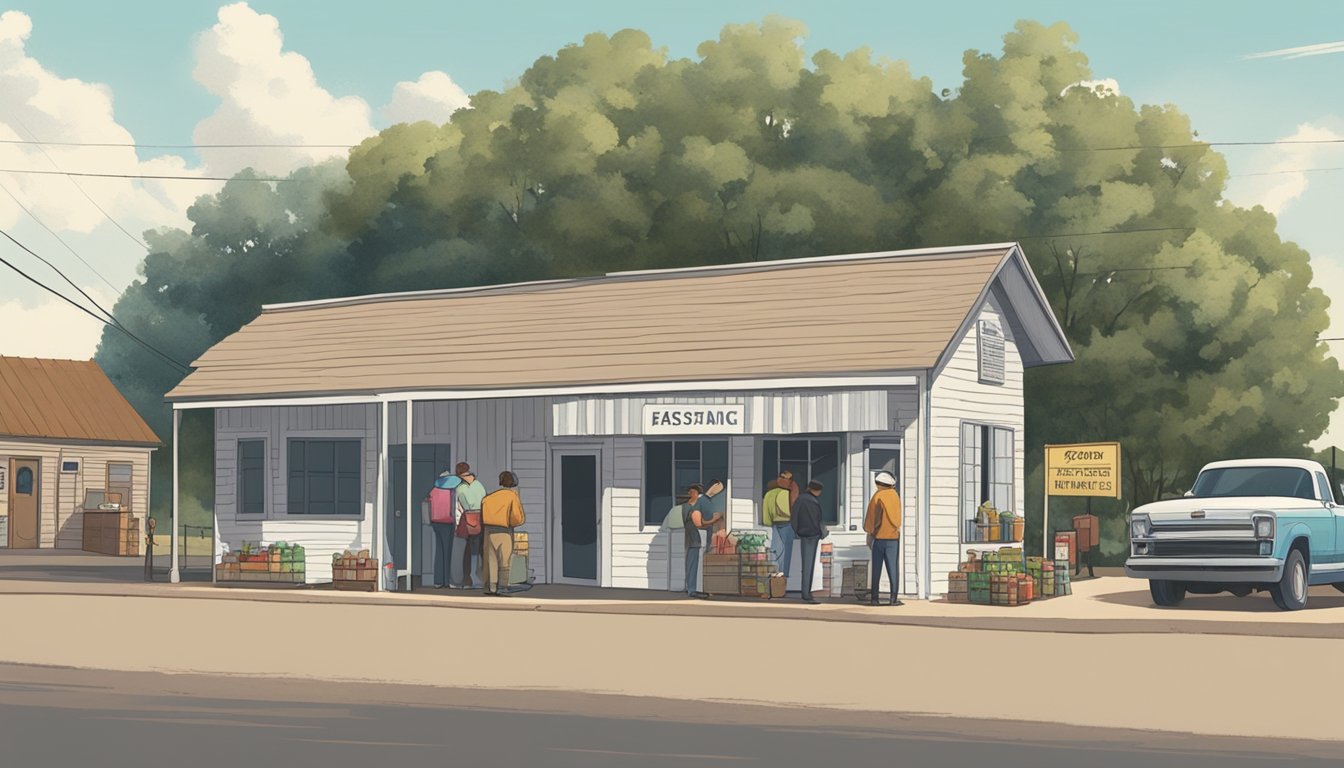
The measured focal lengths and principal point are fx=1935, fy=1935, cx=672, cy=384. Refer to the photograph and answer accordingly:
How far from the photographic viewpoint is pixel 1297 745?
1230 cm

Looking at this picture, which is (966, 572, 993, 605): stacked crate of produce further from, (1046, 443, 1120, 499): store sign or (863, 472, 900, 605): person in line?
(1046, 443, 1120, 499): store sign

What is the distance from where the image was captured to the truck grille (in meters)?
24.6

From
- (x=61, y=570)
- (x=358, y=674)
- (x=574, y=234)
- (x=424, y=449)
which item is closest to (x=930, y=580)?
(x=424, y=449)

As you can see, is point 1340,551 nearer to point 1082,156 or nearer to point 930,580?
point 930,580

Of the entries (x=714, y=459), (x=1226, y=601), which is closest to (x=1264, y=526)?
(x=1226, y=601)

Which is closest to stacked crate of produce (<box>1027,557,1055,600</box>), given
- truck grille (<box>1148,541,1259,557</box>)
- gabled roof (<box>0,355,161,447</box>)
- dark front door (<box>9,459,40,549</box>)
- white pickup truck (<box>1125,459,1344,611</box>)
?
white pickup truck (<box>1125,459,1344,611</box>)

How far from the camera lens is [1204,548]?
24.9 meters

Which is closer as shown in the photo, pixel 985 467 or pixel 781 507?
pixel 781 507

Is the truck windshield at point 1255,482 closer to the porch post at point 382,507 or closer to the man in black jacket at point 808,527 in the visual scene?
the man in black jacket at point 808,527

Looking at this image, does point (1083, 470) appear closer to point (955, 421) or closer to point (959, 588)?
point (955, 421)

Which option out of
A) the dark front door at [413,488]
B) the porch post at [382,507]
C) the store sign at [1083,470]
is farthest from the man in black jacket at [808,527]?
the dark front door at [413,488]

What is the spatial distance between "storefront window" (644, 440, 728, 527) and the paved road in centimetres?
1368

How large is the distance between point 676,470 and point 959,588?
483 centimetres

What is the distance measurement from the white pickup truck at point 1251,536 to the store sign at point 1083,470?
5360 mm
